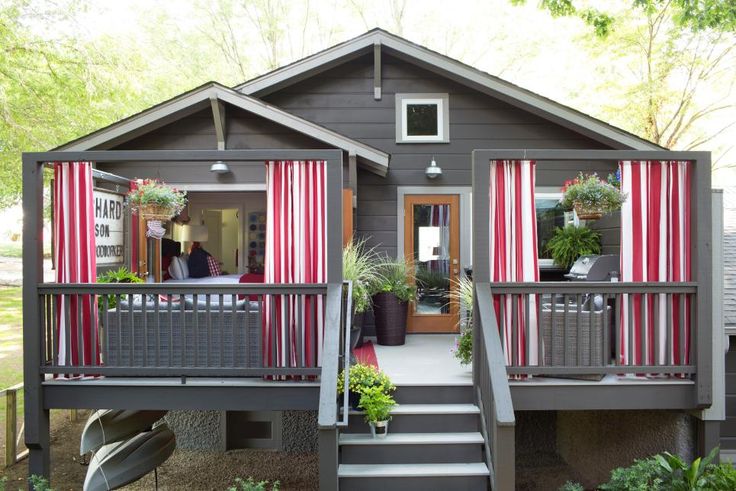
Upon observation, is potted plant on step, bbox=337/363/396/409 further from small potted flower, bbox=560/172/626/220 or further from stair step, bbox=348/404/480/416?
small potted flower, bbox=560/172/626/220

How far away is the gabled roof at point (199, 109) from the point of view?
7195mm

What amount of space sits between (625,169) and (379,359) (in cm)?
315

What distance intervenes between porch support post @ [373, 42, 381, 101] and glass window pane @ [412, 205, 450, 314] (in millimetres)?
1745

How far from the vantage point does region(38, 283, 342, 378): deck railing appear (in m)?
4.91

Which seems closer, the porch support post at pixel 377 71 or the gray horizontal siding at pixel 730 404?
the gray horizontal siding at pixel 730 404

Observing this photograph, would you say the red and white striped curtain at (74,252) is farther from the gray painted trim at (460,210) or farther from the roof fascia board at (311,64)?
the gray painted trim at (460,210)

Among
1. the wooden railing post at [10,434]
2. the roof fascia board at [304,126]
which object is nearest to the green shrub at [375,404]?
the roof fascia board at [304,126]

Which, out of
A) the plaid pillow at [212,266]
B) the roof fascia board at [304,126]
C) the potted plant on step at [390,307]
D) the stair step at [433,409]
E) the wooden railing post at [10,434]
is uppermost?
the roof fascia board at [304,126]

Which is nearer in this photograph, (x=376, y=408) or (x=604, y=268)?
(x=376, y=408)

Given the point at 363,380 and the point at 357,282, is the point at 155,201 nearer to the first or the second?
the point at 357,282

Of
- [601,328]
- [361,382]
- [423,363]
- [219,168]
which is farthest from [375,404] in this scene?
[219,168]

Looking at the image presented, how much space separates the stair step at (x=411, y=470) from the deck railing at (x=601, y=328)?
0.85m

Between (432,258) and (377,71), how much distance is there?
281 cm

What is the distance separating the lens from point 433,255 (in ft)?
27.5
